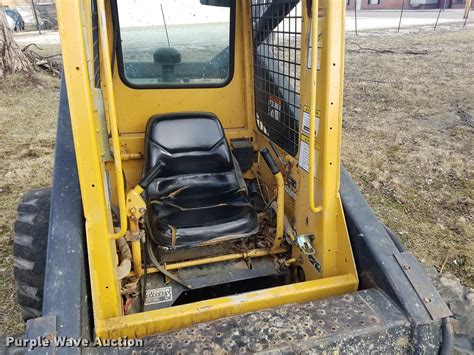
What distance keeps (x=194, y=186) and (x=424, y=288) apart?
4.83 ft

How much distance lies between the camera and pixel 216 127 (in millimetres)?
2824

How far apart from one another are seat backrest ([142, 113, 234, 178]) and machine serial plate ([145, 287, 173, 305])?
0.76 meters

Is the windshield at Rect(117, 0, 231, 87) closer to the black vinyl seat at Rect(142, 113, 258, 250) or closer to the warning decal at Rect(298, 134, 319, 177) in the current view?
the black vinyl seat at Rect(142, 113, 258, 250)

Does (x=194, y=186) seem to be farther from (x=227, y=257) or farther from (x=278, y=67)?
(x=278, y=67)

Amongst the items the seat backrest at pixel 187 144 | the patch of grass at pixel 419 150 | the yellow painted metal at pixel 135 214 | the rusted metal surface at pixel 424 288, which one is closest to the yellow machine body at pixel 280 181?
the yellow painted metal at pixel 135 214

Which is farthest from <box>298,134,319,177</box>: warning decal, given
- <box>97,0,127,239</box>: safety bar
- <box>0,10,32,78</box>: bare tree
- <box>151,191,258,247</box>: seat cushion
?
<box>0,10,32,78</box>: bare tree

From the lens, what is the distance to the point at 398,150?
16.9 ft

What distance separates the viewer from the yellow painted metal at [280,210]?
2291 mm

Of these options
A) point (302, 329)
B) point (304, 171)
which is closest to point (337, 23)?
point (304, 171)

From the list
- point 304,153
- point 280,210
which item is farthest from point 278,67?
point 280,210

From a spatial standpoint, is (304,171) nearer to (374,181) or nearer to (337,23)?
(337,23)

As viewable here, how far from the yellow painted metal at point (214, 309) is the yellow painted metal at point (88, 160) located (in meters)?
0.10

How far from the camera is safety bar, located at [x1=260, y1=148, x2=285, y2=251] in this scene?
7.40ft

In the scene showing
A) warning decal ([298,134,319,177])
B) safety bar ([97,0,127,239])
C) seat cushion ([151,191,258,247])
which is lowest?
seat cushion ([151,191,258,247])
